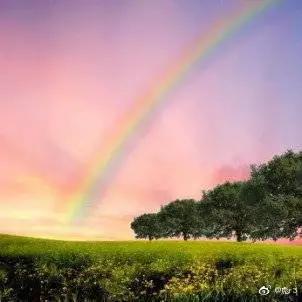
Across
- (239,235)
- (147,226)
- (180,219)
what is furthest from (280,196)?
(147,226)

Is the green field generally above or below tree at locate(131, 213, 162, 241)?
below

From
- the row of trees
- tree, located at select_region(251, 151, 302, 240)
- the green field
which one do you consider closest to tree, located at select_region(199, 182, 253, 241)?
the row of trees

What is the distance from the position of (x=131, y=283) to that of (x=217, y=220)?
58428mm

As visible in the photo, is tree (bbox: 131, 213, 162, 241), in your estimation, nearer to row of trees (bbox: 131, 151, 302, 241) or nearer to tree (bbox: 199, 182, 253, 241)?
row of trees (bbox: 131, 151, 302, 241)

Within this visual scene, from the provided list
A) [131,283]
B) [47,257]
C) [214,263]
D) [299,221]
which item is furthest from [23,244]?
[299,221]

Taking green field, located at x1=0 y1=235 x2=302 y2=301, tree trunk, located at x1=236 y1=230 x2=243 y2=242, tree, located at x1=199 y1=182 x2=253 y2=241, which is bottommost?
green field, located at x1=0 y1=235 x2=302 y2=301

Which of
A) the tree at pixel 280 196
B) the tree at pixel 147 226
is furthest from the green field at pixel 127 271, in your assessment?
the tree at pixel 147 226

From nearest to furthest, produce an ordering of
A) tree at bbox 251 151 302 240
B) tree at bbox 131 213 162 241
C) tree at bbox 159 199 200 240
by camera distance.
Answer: tree at bbox 251 151 302 240 → tree at bbox 159 199 200 240 → tree at bbox 131 213 162 241

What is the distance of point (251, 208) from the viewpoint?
70.2 m

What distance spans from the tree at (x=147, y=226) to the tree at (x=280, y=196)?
2999cm

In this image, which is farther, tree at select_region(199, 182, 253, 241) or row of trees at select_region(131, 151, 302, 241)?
tree at select_region(199, 182, 253, 241)

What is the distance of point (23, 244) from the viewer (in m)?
22.6

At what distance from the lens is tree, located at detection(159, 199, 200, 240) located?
88.4 metres

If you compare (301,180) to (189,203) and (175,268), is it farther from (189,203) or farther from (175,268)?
(175,268)
